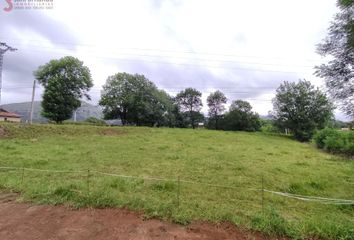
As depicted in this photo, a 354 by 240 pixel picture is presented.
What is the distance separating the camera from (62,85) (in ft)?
111

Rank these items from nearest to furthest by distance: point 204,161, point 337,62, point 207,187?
point 207,187 → point 337,62 → point 204,161

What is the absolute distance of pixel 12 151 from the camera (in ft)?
40.4

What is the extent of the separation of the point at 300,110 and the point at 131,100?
28278 millimetres

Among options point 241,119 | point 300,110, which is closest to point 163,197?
point 300,110

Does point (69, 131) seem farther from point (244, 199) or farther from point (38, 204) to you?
point (244, 199)

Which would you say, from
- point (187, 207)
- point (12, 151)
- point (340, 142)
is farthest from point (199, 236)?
point (340, 142)

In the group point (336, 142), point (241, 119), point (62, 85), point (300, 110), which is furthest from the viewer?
point (241, 119)

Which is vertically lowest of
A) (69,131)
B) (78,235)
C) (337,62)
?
(78,235)

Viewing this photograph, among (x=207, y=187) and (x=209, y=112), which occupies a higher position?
(x=209, y=112)

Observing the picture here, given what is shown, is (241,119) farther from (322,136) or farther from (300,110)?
(322,136)

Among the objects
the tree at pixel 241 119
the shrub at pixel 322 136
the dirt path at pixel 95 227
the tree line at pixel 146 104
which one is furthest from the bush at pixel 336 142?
the tree at pixel 241 119

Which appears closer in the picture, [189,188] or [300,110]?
[189,188]

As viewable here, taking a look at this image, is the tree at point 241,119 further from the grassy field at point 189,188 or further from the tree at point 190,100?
the grassy field at point 189,188

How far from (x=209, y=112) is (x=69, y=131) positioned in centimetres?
4218
